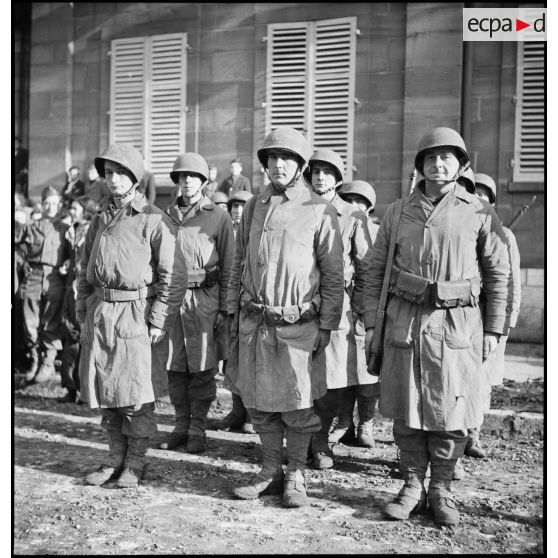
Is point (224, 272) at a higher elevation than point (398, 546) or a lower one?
higher

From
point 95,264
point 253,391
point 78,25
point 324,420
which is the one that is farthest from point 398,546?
point 78,25

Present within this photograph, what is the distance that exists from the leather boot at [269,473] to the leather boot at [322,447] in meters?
0.64

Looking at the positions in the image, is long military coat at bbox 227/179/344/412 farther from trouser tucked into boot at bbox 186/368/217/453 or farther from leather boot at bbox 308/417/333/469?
trouser tucked into boot at bbox 186/368/217/453

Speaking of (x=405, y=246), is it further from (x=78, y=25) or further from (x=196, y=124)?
(x=78, y=25)

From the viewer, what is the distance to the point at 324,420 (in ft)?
18.8

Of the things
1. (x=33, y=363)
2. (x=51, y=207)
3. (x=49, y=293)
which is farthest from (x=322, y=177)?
(x=33, y=363)

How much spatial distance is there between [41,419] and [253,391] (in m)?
3.29

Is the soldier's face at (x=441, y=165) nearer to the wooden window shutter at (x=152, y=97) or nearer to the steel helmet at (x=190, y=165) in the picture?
the steel helmet at (x=190, y=165)

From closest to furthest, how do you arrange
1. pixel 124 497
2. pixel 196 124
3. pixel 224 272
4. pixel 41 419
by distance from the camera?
1. pixel 124 497
2. pixel 224 272
3. pixel 41 419
4. pixel 196 124

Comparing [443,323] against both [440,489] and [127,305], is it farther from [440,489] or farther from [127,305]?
[127,305]

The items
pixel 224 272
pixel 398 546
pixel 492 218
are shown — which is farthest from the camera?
pixel 224 272

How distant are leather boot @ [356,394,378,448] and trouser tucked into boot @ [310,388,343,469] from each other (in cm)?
49

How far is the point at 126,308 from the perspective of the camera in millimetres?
5031

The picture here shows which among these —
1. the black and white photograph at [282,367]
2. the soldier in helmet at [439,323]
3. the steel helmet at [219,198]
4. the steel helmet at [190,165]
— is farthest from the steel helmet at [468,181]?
the steel helmet at [219,198]
